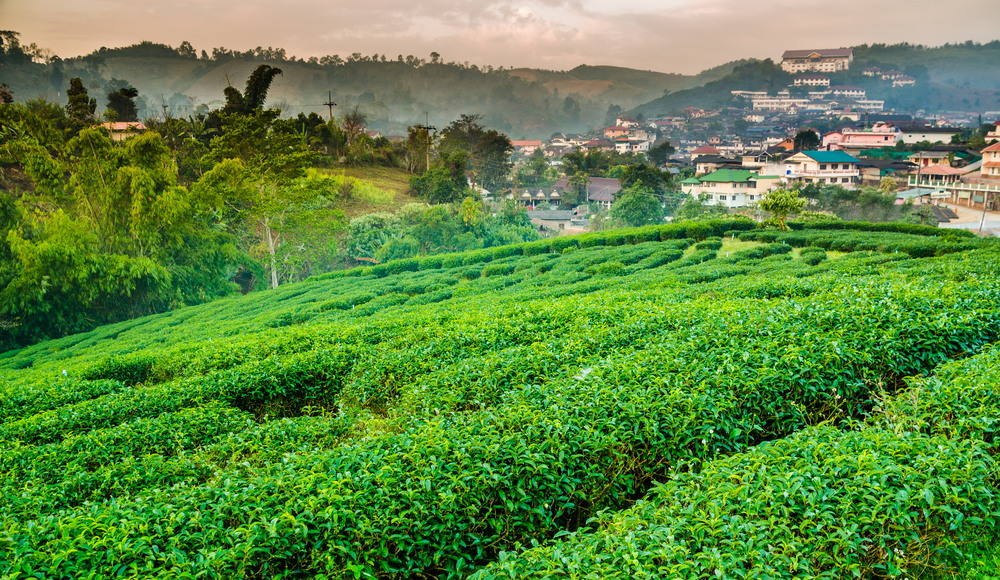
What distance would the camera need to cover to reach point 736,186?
61.9 meters

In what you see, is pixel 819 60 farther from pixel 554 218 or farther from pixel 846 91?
pixel 554 218

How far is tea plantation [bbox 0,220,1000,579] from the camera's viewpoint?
3684 millimetres

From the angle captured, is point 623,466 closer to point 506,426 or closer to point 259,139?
point 506,426

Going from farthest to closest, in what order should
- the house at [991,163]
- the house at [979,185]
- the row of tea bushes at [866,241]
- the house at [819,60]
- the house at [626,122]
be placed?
the house at [819,60], the house at [626,122], the house at [991,163], the house at [979,185], the row of tea bushes at [866,241]

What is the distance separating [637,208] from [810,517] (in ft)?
167

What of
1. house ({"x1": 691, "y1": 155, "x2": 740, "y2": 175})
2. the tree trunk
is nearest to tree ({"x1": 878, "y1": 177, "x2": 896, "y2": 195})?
house ({"x1": 691, "y1": 155, "x2": 740, "y2": 175})

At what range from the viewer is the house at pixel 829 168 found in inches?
2466

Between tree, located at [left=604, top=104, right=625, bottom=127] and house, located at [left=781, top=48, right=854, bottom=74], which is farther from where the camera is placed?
house, located at [left=781, top=48, right=854, bottom=74]

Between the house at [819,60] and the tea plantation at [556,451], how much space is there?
19410 cm

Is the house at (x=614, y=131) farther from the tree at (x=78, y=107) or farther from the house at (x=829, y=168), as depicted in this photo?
the tree at (x=78, y=107)

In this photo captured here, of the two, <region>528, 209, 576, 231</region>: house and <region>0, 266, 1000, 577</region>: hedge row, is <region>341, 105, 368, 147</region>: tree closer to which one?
<region>528, 209, 576, 231</region>: house

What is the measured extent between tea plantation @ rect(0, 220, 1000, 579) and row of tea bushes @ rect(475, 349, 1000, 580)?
22 mm

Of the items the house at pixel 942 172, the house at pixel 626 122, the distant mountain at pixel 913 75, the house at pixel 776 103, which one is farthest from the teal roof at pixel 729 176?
the house at pixel 776 103

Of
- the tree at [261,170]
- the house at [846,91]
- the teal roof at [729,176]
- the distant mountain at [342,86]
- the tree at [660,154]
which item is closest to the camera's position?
the tree at [261,170]
